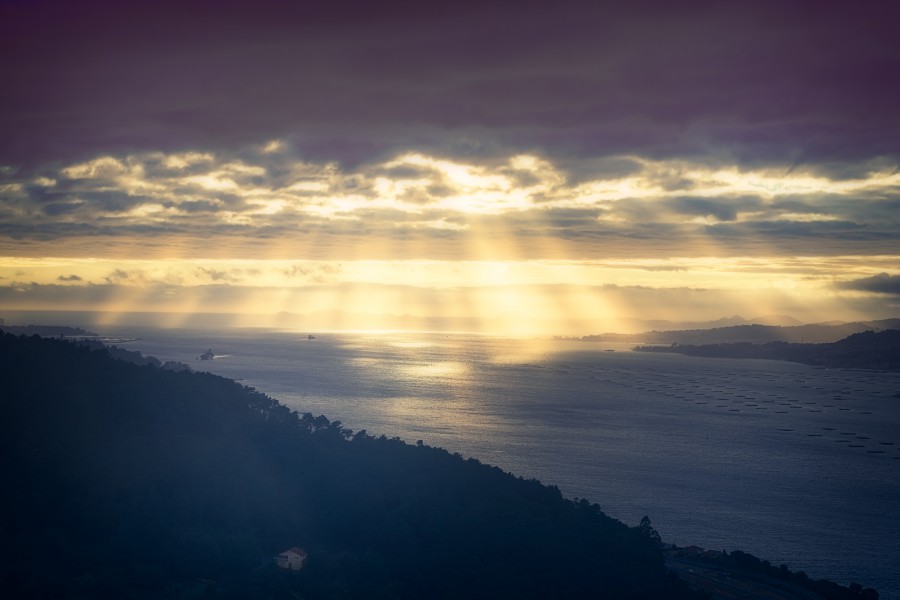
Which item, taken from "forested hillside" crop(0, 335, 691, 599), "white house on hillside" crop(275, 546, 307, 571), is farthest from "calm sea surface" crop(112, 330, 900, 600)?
"white house on hillside" crop(275, 546, 307, 571)

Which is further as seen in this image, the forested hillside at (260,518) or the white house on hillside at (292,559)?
the white house on hillside at (292,559)

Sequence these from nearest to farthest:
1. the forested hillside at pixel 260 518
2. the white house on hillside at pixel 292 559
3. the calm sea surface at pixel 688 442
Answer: the forested hillside at pixel 260 518 < the white house on hillside at pixel 292 559 < the calm sea surface at pixel 688 442

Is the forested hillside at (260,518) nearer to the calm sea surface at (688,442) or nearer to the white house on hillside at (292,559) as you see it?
the white house on hillside at (292,559)

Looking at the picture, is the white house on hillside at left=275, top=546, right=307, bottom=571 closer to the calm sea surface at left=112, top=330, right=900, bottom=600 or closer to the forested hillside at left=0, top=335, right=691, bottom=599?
the forested hillside at left=0, top=335, right=691, bottom=599

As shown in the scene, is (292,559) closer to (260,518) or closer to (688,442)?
(260,518)

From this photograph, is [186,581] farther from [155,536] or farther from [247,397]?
[247,397]

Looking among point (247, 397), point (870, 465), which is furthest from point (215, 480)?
point (870, 465)

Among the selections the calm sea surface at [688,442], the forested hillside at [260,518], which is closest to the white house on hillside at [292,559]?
the forested hillside at [260,518]
